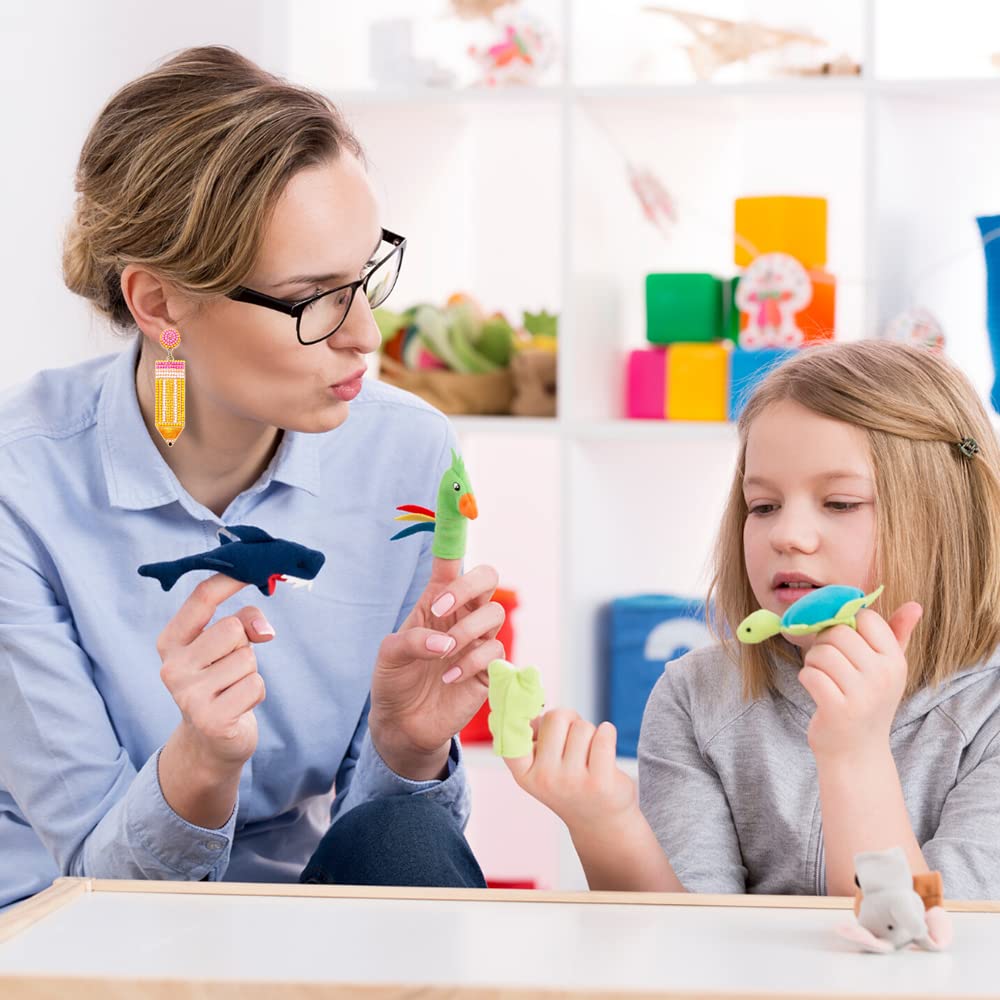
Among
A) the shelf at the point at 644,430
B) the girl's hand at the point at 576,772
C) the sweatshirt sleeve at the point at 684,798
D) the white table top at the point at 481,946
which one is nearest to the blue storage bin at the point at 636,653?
the shelf at the point at 644,430

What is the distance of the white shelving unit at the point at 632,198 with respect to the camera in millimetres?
1973

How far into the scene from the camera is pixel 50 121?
1.98 m

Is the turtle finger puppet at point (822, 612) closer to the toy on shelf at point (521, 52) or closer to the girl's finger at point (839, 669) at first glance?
the girl's finger at point (839, 669)

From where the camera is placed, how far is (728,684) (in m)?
1.16

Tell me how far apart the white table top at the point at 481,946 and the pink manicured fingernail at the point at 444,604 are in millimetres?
321

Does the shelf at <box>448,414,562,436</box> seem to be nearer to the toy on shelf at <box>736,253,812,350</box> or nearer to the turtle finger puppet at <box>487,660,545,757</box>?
the toy on shelf at <box>736,253,812,350</box>

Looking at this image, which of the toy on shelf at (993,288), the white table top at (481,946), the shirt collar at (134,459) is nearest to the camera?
the white table top at (481,946)

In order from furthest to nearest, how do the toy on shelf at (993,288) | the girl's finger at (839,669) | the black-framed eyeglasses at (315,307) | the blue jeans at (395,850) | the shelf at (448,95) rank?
the shelf at (448,95), the toy on shelf at (993,288), the black-framed eyeglasses at (315,307), the blue jeans at (395,850), the girl's finger at (839,669)

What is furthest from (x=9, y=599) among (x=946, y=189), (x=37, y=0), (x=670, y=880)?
(x=946, y=189)

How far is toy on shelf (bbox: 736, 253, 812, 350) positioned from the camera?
1.90 metres

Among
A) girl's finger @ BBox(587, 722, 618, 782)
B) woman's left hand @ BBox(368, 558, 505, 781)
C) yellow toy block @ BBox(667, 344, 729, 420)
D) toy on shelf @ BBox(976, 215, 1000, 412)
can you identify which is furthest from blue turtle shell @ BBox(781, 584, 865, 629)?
yellow toy block @ BBox(667, 344, 729, 420)

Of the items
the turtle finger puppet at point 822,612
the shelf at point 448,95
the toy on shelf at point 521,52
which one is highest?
the toy on shelf at point 521,52

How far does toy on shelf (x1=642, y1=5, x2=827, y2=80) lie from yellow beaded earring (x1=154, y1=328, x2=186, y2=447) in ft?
3.84

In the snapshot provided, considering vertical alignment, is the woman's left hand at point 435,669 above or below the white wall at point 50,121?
below
